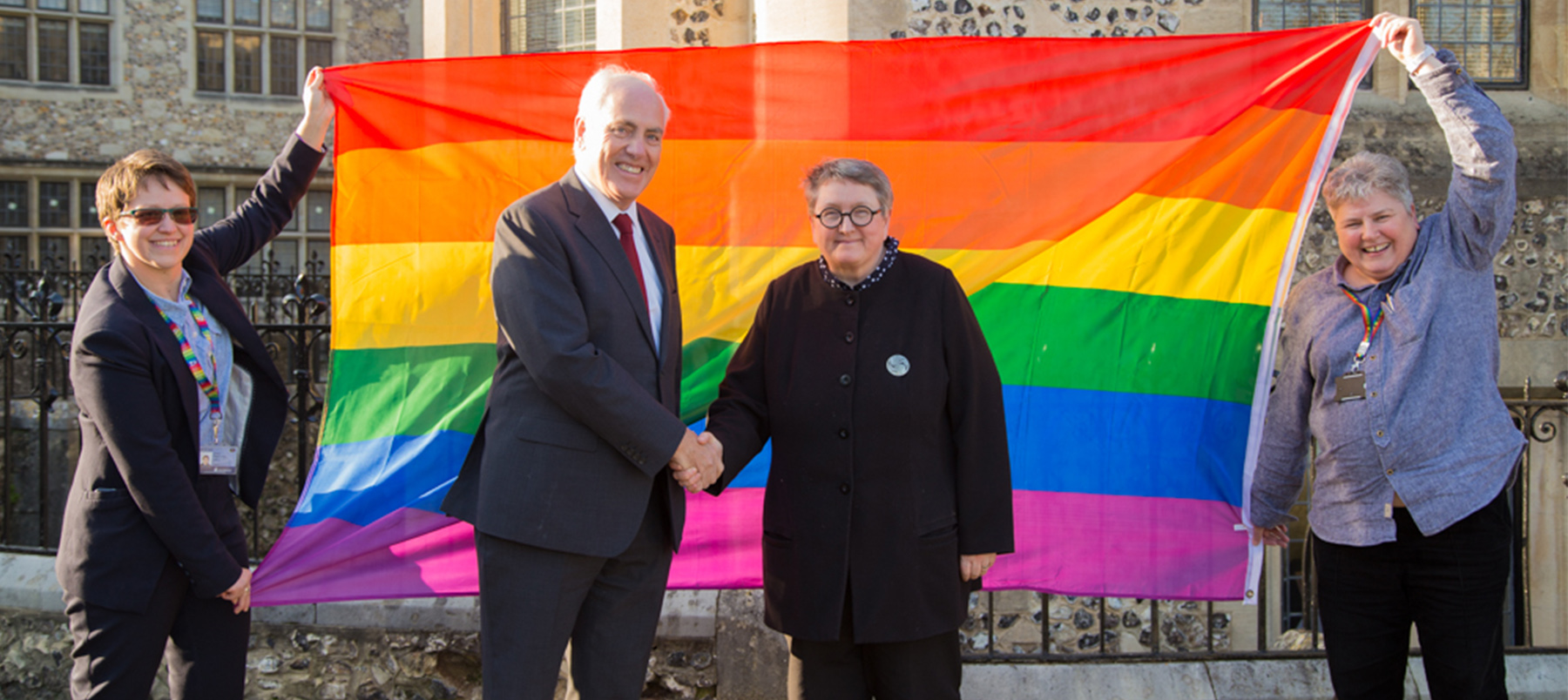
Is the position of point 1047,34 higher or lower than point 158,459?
higher

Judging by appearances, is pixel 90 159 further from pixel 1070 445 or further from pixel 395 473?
pixel 1070 445

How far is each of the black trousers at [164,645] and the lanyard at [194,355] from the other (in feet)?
1.28

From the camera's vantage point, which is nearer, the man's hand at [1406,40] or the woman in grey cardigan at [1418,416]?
the woman in grey cardigan at [1418,416]

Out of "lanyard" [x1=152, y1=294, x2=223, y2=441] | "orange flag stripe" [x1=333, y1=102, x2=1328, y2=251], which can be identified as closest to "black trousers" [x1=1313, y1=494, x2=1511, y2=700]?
Result: "orange flag stripe" [x1=333, y1=102, x2=1328, y2=251]

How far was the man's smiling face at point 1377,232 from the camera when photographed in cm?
260

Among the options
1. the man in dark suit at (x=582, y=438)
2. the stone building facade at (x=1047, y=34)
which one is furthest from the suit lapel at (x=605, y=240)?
the stone building facade at (x=1047, y=34)

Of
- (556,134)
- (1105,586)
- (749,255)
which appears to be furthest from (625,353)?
(1105,586)

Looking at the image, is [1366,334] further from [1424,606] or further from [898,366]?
[898,366]

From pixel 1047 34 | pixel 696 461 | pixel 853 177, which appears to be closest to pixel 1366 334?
pixel 853 177

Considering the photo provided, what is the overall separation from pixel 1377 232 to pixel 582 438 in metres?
2.04

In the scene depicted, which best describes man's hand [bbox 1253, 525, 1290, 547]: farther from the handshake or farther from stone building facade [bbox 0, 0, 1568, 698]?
the handshake

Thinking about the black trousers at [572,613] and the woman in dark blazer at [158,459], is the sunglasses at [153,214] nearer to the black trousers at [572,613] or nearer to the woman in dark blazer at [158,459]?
the woman in dark blazer at [158,459]

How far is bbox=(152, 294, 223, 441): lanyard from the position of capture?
2.62 meters

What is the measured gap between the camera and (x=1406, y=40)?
2.71 metres
